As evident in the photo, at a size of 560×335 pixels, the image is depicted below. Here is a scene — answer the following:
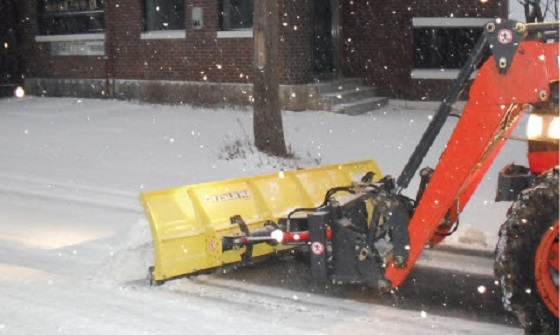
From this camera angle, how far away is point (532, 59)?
5.17 metres

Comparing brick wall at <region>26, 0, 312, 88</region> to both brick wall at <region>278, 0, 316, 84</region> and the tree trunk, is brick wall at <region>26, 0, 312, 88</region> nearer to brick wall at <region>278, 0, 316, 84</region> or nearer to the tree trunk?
brick wall at <region>278, 0, 316, 84</region>

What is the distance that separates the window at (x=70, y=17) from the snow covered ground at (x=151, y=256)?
643 centimetres

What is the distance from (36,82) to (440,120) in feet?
62.9

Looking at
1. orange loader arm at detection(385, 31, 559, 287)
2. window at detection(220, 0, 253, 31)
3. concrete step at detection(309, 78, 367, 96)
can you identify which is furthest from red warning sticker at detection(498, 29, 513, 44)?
window at detection(220, 0, 253, 31)

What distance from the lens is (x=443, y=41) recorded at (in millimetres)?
18219

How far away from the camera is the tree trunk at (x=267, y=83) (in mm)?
12672

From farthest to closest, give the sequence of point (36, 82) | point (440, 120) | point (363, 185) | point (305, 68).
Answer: point (36, 82), point (305, 68), point (363, 185), point (440, 120)

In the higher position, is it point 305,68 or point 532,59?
point 532,59

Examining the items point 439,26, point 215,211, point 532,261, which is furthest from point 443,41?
point 532,261

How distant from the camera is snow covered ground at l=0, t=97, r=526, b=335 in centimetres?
600

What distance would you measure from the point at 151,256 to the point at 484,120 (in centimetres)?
→ 358

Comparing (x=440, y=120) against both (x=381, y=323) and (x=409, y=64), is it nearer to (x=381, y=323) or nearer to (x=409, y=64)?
(x=381, y=323)

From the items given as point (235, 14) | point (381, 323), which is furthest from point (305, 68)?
point (381, 323)

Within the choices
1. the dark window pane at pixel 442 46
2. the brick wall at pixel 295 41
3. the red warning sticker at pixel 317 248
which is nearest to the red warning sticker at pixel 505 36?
the red warning sticker at pixel 317 248
